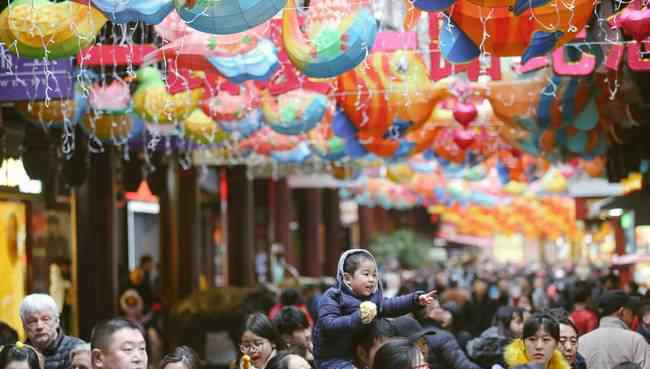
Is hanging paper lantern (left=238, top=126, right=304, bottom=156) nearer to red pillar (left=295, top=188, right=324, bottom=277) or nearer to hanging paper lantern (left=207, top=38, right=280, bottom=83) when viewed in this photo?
hanging paper lantern (left=207, top=38, right=280, bottom=83)

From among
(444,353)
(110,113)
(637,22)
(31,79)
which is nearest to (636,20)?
(637,22)

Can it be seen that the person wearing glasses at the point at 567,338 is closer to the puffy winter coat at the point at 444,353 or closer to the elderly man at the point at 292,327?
the puffy winter coat at the point at 444,353

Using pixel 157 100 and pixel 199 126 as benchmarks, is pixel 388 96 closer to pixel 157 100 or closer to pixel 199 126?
pixel 157 100

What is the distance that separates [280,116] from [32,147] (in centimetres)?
337

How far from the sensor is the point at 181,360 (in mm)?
6887

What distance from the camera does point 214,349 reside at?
755 inches

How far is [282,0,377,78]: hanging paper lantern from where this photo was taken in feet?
30.0

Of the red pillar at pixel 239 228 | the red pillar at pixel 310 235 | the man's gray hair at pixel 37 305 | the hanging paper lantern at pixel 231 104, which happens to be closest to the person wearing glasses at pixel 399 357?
the man's gray hair at pixel 37 305

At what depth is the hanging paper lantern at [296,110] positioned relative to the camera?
12.8 m

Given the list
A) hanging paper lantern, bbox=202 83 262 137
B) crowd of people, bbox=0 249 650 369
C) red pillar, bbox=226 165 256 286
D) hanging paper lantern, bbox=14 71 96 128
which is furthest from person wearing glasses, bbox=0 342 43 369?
red pillar, bbox=226 165 256 286

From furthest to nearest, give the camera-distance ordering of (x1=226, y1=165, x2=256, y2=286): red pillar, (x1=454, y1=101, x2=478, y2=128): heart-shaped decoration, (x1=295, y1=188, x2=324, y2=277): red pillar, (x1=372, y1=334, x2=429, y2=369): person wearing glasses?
(x1=295, y1=188, x2=324, y2=277): red pillar, (x1=226, y1=165, x2=256, y2=286): red pillar, (x1=454, y1=101, x2=478, y2=128): heart-shaped decoration, (x1=372, y1=334, x2=429, y2=369): person wearing glasses

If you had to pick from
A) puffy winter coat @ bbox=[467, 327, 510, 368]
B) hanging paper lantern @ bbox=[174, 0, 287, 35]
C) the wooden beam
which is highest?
hanging paper lantern @ bbox=[174, 0, 287, 35]

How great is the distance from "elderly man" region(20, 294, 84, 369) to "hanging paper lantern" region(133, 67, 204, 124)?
3.75 meters

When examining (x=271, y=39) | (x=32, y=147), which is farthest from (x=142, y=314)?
(x=271, y=39)
